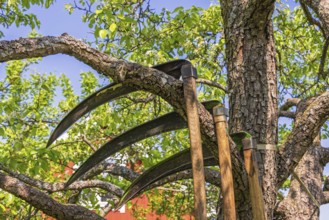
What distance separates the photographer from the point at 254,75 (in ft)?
14.8

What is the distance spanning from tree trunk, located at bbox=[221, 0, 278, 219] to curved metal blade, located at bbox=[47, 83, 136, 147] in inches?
44.1

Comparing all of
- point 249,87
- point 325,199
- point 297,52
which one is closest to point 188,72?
point 249,87

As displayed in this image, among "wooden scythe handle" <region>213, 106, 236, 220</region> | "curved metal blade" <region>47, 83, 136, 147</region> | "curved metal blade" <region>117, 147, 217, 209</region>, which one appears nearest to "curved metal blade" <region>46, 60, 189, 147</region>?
"curved metal blade" <region>47, 83, 136, 147</region>

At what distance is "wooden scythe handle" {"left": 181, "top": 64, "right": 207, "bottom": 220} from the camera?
3131 mm

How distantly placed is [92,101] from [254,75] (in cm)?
141

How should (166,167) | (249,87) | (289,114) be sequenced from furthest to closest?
1. (289,114)
2. (249,87)
3. (166,167)

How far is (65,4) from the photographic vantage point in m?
9.72

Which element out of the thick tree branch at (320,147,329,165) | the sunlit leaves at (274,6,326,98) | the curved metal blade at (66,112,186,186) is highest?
the sunlit leaves at (274,6,326,98)

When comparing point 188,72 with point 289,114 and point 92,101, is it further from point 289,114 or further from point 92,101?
point 289,114

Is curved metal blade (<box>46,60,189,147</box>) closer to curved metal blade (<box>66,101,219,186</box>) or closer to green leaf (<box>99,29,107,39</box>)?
curved metal blade (<box>66,101,219,186</box>)

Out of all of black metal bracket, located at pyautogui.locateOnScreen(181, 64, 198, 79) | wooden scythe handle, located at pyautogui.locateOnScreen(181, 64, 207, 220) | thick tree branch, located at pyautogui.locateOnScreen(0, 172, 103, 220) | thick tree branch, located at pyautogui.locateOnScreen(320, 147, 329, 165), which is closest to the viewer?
wooden scythe handle, located at pyautogui.locateOnScreen(181, 64, 207, 220)

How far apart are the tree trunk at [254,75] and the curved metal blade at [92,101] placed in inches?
44.1

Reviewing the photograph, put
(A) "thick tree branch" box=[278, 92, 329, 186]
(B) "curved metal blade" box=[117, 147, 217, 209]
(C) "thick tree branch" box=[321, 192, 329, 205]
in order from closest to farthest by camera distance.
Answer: (B) "curved metal blade" box=[117, 147, 217, 209] → (A) "thick tree branch" box=[278, 92, 329, 186] → (C) "thick tree branch" box=[321, 192, 329, 205]

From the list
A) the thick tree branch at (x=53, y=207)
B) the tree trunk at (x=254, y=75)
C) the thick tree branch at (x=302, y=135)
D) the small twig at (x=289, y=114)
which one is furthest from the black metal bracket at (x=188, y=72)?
the small twig at (x=289, y=114)
